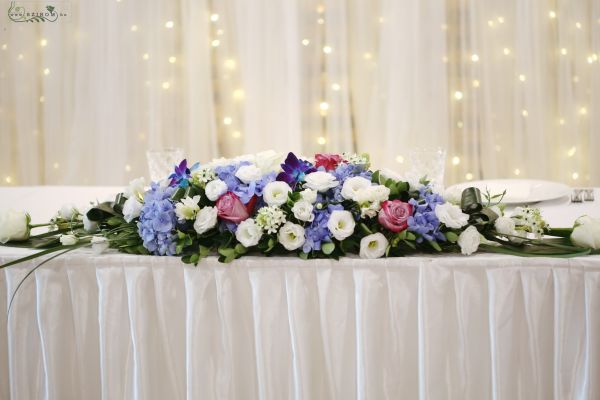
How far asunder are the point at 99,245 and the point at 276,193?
322 millimetres

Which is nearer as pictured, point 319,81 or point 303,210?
point 303,210

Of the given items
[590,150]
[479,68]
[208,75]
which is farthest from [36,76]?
[590,150]

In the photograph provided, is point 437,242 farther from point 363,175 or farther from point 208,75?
point 208,75

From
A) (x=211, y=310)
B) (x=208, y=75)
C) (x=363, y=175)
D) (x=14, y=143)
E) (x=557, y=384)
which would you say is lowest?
(x=557, y=384)

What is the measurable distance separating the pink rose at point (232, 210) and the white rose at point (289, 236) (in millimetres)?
68

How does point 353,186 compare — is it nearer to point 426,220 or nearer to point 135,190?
point 426,220

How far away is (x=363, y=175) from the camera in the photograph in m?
1.11

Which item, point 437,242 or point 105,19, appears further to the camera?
point 105,19

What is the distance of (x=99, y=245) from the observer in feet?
3.64

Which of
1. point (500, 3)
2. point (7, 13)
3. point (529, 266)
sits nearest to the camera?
point (529, 266)

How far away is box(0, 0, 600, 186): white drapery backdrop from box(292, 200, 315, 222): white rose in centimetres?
243

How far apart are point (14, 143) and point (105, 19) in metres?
0.92

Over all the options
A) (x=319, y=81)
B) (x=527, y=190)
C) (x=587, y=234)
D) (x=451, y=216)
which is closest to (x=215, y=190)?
(x=451, y=216)

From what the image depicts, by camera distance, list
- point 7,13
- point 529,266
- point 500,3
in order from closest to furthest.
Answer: point 529,266
point 500,3
point 7,13
